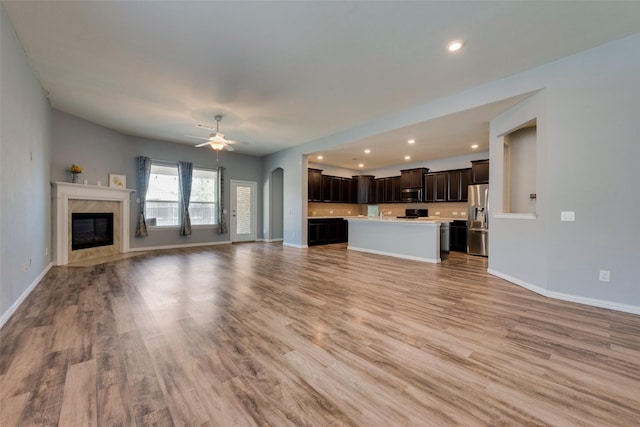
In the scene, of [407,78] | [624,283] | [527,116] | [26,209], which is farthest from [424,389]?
[26,209]

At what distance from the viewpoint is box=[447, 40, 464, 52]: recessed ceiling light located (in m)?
3.01

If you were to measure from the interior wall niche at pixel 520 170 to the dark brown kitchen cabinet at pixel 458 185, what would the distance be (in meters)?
2.74

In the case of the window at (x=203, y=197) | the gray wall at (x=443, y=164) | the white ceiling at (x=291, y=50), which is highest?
the white ceiling at (x=291, y=50)

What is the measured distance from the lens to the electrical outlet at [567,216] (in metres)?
3.29

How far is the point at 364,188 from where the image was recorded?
998 cm

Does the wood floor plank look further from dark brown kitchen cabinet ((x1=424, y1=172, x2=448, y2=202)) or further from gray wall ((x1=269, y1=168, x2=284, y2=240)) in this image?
dark brown kitchen cabinet ((x1=424, y1=172, x2=448, y2=202))

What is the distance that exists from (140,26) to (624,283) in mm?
6182

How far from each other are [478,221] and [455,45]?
4.94m

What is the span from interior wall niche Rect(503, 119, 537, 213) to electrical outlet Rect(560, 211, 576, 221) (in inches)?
48.4

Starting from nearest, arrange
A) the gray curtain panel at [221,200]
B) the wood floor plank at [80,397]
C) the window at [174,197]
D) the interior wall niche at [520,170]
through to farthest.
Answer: the wood floor plank at [80,397], the interior wall niche at [520,170], the window at [174,197], the gray curtain panel at [221,200]

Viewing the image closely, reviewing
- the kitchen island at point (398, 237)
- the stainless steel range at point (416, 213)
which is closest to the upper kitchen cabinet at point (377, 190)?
the stainless steel range at point (416, 213)

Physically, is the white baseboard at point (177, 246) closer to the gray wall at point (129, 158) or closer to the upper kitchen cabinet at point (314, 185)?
the gray wall at point (129, 158)

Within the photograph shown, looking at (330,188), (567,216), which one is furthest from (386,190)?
(567,216)

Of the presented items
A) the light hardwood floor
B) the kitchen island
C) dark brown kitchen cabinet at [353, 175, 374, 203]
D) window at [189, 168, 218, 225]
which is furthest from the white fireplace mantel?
dark brown kitchen cabinet at [353, 175, 374, 203]
